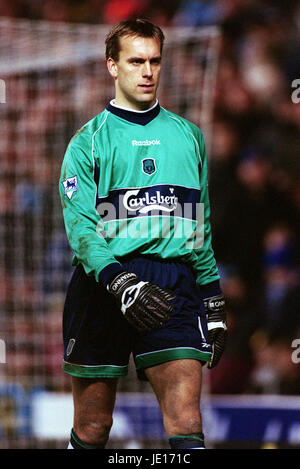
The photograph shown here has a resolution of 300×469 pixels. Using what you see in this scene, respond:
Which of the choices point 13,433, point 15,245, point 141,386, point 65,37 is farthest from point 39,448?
point 65,37

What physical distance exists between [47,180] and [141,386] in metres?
1.49

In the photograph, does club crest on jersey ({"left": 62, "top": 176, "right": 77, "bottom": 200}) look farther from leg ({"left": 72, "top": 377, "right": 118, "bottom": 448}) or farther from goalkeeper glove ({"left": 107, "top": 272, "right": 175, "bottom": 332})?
leg ({"left": 72, "top": 377, "right": 118, "bottom": 448})

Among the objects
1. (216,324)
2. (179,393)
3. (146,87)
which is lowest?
(179,393)

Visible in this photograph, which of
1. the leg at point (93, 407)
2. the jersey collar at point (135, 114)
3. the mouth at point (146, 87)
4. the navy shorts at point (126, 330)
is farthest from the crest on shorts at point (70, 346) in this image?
the mouth at point (146, 87)

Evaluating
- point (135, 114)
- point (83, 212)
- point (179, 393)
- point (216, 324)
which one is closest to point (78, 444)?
point (179, 393)

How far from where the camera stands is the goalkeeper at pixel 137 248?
368 centimetres

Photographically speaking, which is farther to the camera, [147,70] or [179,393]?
[147,70]

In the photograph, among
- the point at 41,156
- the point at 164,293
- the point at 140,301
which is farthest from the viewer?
the point at 41,156

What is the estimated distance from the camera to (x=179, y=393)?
3605 millimetres

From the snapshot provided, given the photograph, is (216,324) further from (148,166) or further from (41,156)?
(41,156)

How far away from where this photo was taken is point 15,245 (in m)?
6.29

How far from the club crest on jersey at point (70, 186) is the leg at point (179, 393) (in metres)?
0.79

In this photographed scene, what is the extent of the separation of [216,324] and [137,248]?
0.55 m

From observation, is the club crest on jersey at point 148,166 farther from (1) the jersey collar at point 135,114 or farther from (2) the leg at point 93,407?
(2) the leg at point 93,407
